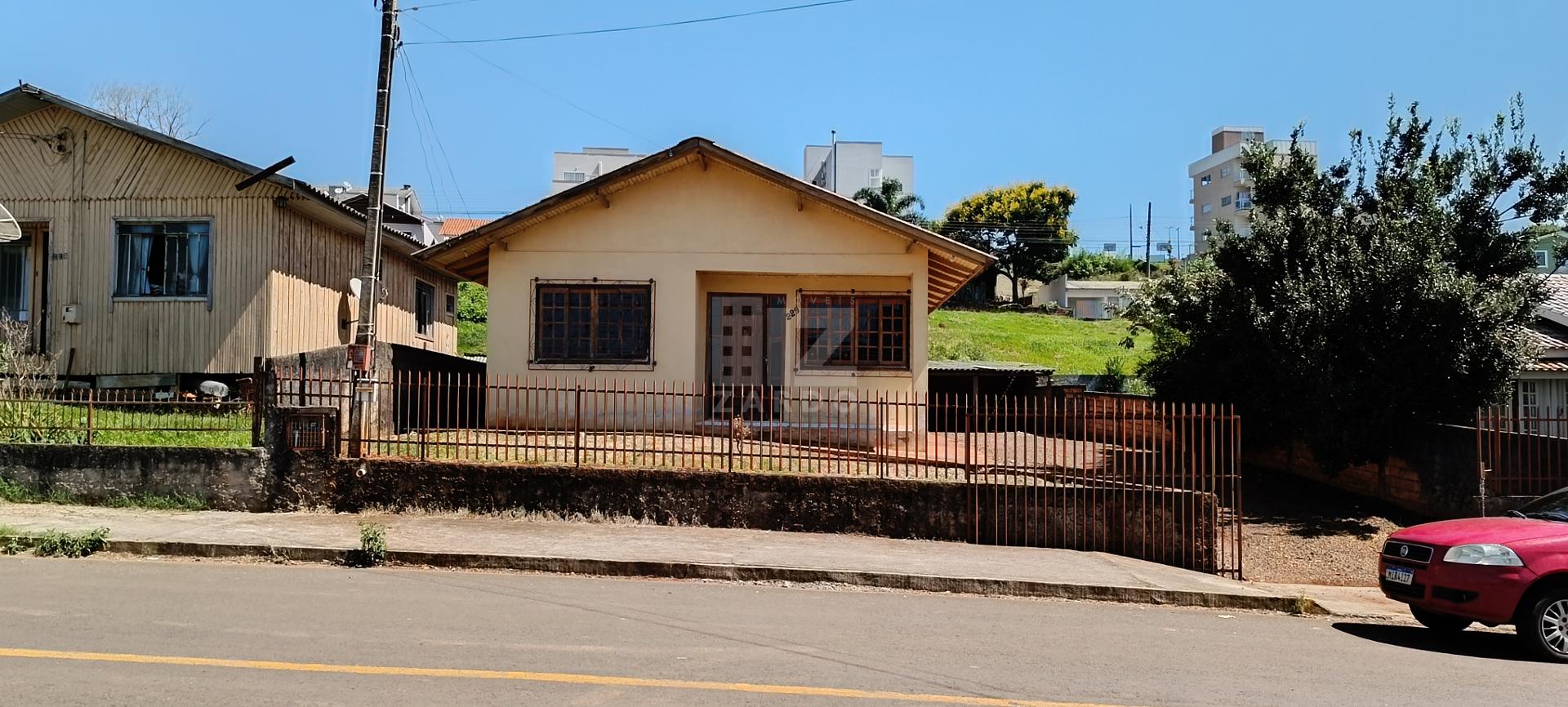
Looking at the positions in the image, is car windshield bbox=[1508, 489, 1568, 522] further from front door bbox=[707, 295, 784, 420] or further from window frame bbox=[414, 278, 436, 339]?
window frame bbox=[414, 278, 436, 339]

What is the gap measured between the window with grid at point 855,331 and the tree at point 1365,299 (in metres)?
4.61

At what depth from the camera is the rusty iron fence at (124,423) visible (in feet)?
38.6

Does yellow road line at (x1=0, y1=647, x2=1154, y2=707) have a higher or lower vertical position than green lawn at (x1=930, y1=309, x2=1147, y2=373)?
lower

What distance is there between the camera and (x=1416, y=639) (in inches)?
324

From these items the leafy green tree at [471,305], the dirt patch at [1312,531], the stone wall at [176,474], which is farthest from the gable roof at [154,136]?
the leafy green tree at [471,305]

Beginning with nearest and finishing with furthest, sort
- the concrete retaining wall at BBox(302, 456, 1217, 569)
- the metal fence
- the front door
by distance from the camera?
1. the concrete retaining wall at BBox(302, 456, 1217, 569)
2. the metal fence
3. the front door

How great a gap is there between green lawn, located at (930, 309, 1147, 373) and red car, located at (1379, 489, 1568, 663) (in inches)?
978

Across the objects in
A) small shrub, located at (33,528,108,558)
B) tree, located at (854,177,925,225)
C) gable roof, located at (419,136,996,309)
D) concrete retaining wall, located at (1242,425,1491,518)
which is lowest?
small shrub, located at (33,528,108,558)

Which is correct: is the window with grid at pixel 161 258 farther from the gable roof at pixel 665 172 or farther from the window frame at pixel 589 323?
the window frame at pixel 589 323

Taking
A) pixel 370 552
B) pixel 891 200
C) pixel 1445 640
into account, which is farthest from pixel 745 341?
pixel 891 200

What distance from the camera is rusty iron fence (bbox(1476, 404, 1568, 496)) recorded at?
12266 millimetres

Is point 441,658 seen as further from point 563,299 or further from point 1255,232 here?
point 1255,232

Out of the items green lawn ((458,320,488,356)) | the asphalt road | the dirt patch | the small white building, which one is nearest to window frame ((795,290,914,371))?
the dirt patch

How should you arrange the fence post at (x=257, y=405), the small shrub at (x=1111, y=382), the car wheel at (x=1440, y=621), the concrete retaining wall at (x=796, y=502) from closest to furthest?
the car wheel at (x=1440, y=621), the concrete retaining wall at (x=796, y=502), the fence post at (x=257, y=405), the small shrub at (x=1111, y=382)
